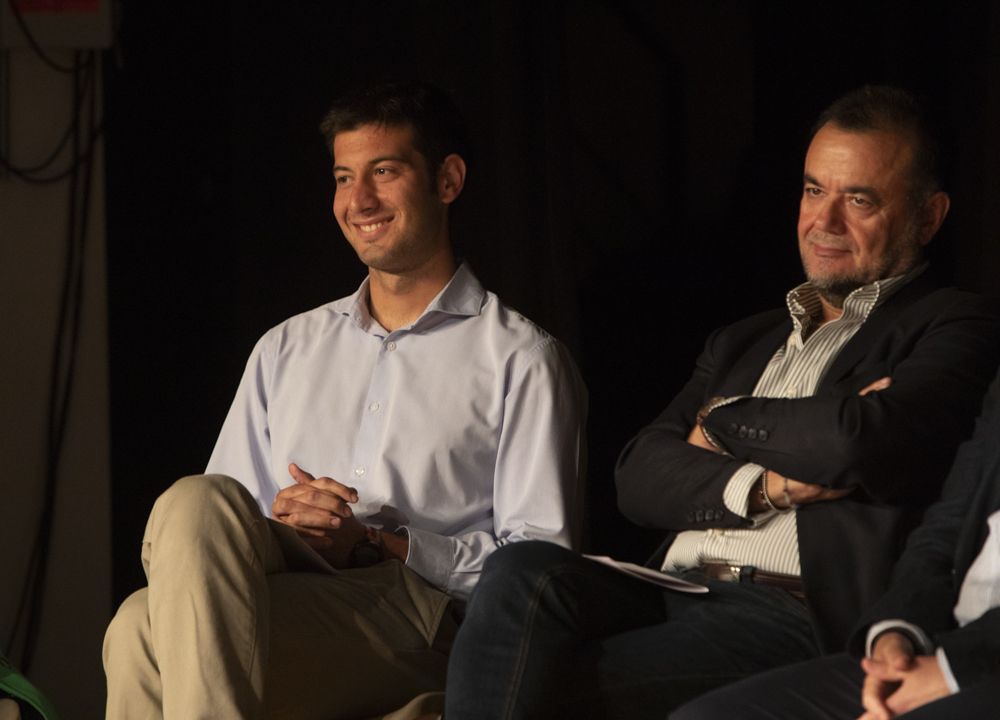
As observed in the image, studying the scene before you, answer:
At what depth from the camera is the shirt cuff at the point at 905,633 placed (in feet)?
5.84

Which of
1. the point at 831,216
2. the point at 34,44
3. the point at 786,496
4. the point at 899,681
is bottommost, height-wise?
the point at 899,681

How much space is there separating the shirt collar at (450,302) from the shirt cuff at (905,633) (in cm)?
125

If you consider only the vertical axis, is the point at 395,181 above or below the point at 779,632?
above

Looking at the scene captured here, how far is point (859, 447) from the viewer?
2084 mm

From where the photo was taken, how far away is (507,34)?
3.48 meters

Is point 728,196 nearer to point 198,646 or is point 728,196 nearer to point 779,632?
point 779,632

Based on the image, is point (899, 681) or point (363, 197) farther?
point (363, 197)

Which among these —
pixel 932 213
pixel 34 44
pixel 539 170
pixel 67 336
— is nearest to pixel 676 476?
pixel 932 213

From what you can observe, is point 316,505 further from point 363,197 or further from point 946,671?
point 946,671

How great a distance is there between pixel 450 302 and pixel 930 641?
1317 mm

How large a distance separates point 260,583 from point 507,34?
175cm

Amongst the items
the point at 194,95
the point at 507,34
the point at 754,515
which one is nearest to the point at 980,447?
the point at 754,515

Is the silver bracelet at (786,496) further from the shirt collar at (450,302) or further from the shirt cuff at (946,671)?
the shirt collar at (450,302)

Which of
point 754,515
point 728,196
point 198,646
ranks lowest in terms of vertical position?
point 198,646
